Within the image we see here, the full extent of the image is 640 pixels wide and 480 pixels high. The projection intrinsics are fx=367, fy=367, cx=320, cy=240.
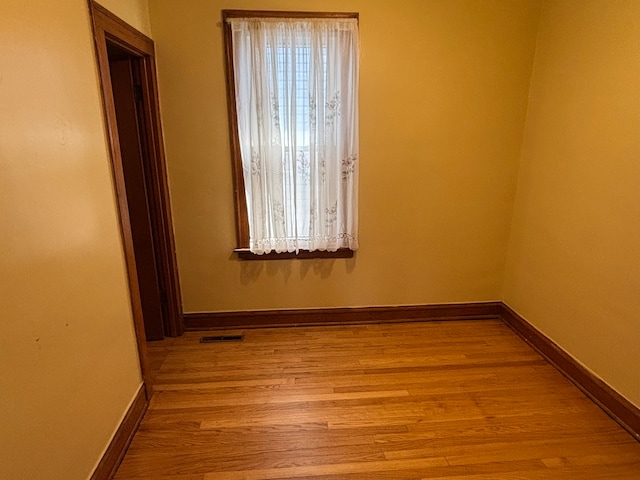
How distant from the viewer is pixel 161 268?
2.61m

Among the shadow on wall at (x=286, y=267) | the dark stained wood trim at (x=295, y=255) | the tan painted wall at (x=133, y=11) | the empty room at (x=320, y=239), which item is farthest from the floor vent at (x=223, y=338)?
the tan painted wall at (x=133, y=11)

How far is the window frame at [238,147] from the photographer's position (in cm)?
230

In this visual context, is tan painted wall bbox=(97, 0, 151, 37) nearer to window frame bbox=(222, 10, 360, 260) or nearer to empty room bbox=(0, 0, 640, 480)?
empty room bbox=(0, 0, 640, 480)

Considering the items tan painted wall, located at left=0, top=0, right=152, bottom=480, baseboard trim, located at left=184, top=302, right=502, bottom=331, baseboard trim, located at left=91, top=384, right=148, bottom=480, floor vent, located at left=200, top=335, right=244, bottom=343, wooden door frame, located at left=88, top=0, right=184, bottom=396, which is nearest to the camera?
tan painted wall, located at left=0, top=0, right=152, bottom=480

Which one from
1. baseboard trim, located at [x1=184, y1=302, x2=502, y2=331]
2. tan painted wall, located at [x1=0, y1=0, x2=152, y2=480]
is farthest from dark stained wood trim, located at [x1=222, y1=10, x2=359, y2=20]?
baseboard trim, located at [x1=184, y1=302, x2=502, y2=331]

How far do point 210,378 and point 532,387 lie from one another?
1.95m

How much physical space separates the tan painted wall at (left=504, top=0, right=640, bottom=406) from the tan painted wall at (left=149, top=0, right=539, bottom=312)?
0.71ft

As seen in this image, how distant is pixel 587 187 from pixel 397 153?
1.15 metres

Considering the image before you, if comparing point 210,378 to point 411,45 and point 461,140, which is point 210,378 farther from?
point 411,45

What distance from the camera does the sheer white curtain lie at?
2.30m

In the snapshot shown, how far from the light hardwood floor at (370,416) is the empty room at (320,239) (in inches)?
0.5

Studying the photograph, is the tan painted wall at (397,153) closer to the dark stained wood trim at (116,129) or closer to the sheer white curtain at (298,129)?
the sheer white curtain at (298,129)

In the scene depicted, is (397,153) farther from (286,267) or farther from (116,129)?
(116,129)

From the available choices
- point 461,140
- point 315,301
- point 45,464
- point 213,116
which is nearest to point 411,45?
point 461,140
